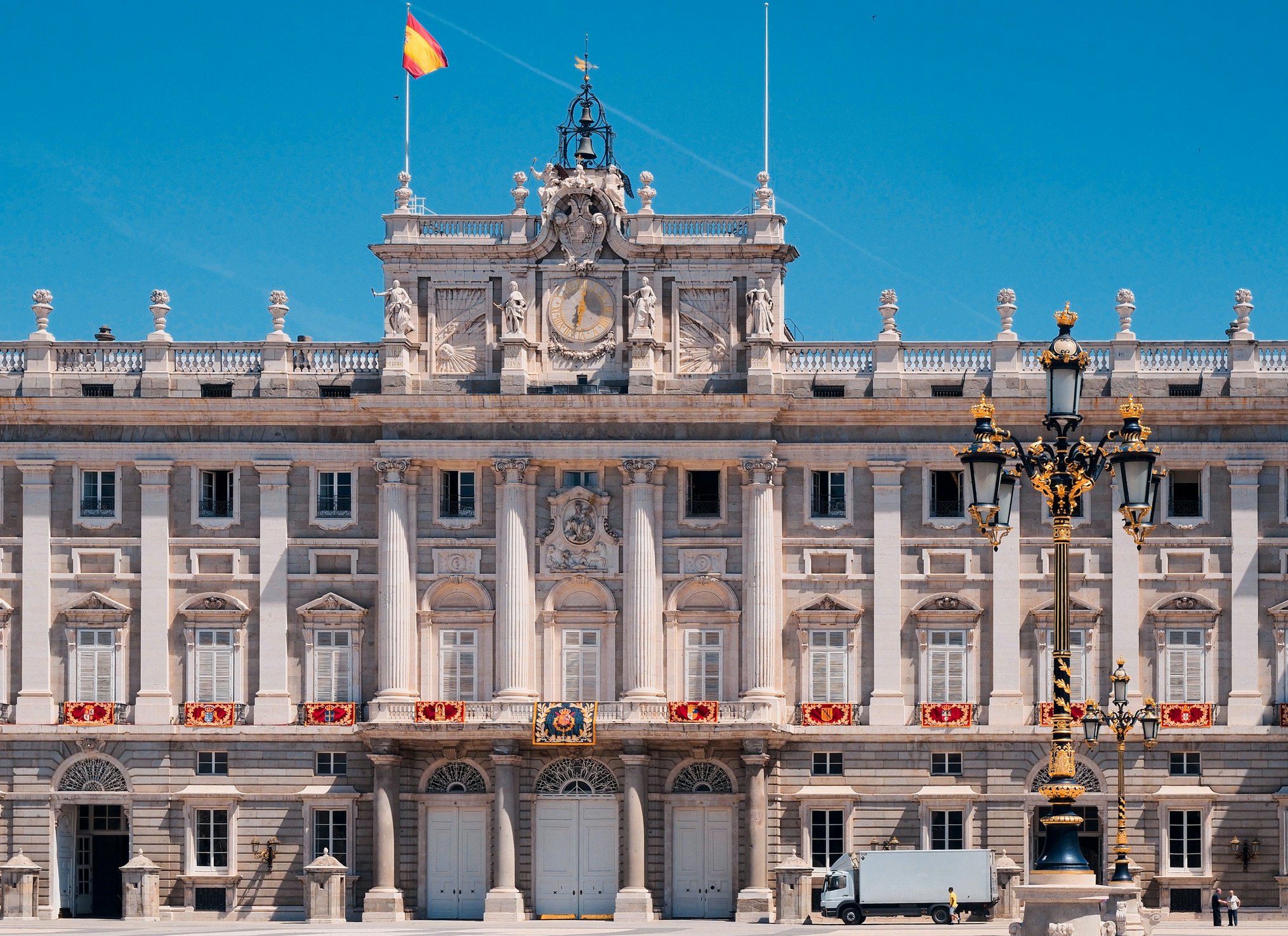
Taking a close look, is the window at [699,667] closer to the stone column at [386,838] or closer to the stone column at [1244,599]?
the stone column at [386,838]

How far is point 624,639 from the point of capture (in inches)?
2562

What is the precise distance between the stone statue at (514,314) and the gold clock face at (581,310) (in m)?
1.23

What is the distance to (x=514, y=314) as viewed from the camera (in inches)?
2566

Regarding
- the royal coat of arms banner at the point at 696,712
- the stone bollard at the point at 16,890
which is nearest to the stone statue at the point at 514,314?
the royal coat of arms banner at the point at 696,712

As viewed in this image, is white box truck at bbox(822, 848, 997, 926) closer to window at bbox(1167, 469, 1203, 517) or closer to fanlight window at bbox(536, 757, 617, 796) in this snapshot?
fanlight window at bbox(536, 757, 617, 796)

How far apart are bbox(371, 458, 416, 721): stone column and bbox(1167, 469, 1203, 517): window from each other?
2180 cm

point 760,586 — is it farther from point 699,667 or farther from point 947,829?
point 947,829

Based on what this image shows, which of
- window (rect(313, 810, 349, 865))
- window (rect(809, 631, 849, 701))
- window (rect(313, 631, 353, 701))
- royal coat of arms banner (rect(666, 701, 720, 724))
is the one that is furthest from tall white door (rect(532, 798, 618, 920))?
window (rect(313, 631, 353, 701))

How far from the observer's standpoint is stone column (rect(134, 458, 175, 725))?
65812 millimetres

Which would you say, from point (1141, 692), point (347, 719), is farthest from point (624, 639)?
point (1141, 692)

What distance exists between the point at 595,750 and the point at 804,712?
605 centimetres

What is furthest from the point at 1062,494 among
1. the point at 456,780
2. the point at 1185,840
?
the point at 456,780

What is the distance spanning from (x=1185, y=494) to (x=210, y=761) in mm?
29039

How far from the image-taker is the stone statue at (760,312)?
2564 inches
